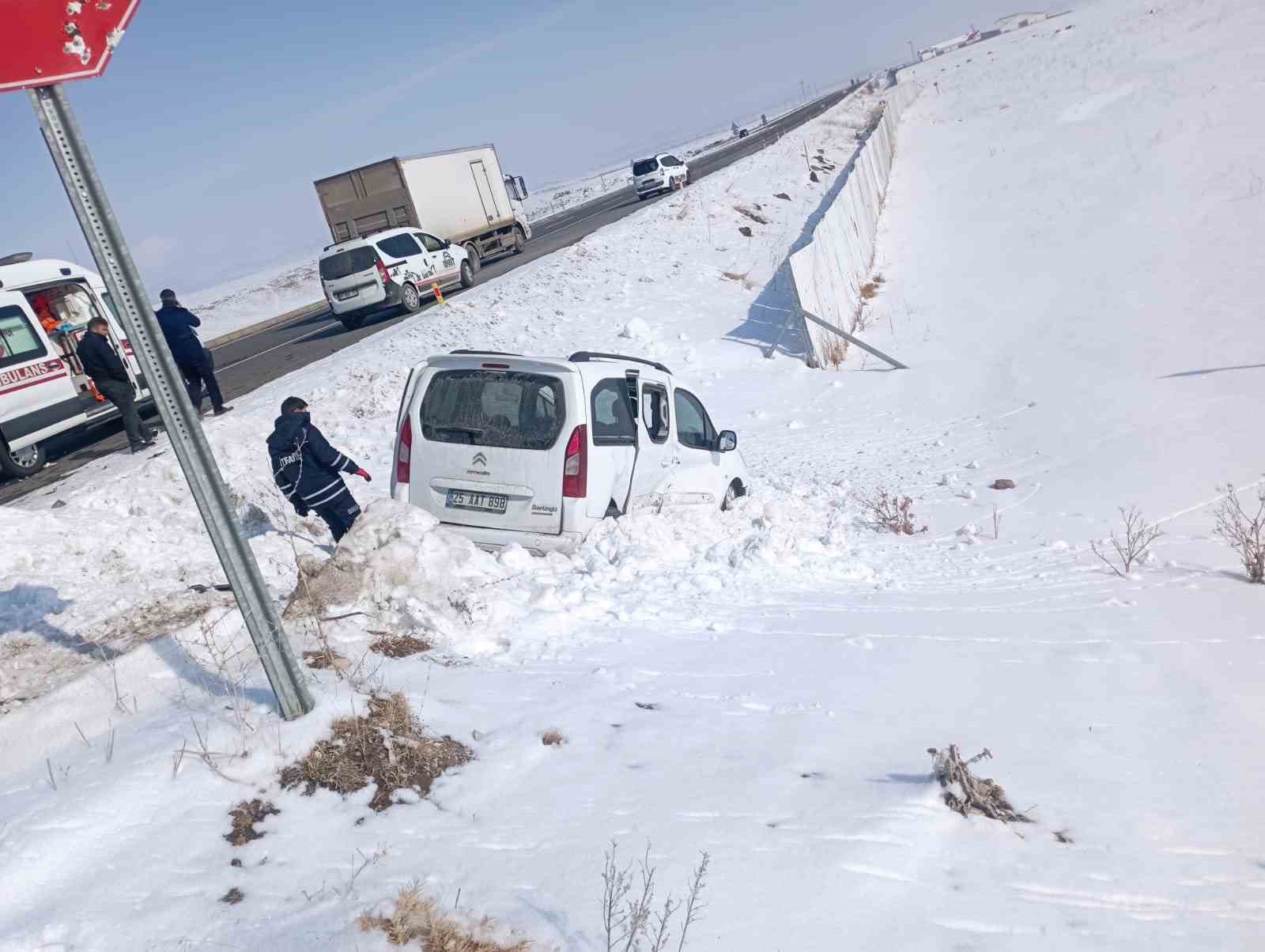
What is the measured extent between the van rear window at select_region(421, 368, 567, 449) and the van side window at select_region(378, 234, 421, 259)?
50.7ft

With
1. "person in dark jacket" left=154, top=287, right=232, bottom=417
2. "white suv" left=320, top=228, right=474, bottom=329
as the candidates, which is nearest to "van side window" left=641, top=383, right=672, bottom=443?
"person in dark jacket" left=154, top=287, right=232, bottom=417

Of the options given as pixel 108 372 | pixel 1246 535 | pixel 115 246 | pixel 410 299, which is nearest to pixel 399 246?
pixel 410 299

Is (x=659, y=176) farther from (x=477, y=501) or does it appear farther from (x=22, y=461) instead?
(x=477, y=501)

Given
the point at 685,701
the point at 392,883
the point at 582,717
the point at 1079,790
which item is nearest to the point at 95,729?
the point at 392,883

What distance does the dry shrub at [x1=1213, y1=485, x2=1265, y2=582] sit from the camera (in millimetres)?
6527

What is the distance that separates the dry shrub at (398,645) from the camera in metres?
5.19

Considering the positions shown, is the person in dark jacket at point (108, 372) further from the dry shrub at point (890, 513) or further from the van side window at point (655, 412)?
the dry shrub at point (890, 513)

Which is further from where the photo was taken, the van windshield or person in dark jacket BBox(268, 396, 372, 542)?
the van windshield

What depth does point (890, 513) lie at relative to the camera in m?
8.93

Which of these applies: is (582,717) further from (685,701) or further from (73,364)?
(73,364)

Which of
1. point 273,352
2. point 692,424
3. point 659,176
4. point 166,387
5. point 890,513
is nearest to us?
point 166,387

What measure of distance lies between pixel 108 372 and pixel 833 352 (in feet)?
36.6

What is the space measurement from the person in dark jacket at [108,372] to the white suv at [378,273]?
918 centimetres

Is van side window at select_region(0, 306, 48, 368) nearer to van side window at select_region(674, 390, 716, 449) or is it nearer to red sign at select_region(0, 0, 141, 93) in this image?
van side window at select_region(674, 390, 716, 449)
